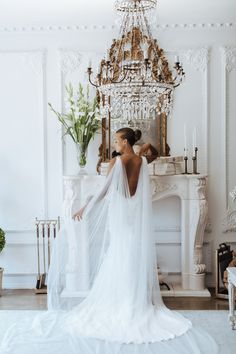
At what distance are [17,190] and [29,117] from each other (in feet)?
2.95

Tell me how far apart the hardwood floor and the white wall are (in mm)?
426

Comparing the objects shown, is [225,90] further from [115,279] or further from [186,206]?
[115,279]

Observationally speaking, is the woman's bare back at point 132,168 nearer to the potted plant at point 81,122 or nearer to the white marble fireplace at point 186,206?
the white marble fireplace at point 186,206

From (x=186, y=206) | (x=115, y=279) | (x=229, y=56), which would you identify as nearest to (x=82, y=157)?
(x=186, y=206)

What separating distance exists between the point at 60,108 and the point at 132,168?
1.73m

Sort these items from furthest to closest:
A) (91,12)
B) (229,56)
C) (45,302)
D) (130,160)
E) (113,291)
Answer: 1. (229,56)
2. (91,12)
3. (45,302)
4. (130,160)
5. (113,291)

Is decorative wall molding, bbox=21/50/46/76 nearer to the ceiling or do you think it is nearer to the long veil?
the ceiling

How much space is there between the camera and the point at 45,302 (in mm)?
5098

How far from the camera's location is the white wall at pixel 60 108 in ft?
18.4

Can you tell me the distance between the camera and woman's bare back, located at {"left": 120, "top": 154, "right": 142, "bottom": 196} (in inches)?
171

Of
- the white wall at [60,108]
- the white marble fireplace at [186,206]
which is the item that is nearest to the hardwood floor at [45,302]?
the white marble fireplace at [186,206]

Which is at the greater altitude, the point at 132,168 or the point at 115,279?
the point at 132,168

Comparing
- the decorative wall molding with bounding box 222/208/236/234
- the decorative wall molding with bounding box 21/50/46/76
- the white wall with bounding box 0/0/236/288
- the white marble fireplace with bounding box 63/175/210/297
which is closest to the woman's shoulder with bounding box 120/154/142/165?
the white marble fireplace with bounding box 63/175/210/297

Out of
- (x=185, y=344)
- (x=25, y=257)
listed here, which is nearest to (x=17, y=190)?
(x=25, y=257)
